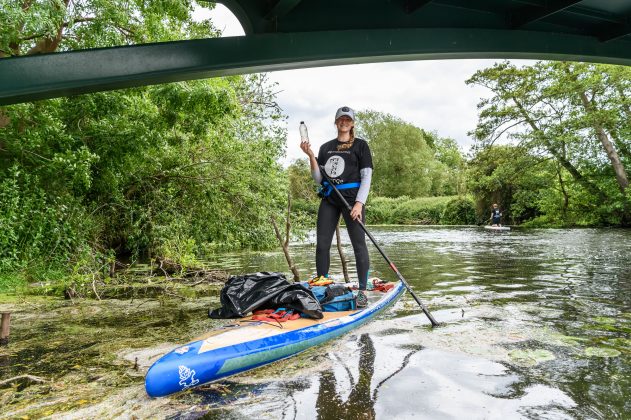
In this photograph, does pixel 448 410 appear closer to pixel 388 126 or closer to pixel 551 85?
pixel 551 85

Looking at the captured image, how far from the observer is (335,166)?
5.00 meters

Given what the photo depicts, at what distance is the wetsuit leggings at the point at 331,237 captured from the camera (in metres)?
4.95

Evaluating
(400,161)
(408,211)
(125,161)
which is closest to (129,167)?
(125,161)

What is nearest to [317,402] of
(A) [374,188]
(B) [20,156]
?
(B) [20,156]

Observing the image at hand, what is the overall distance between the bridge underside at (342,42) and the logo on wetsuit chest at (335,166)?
109 cm

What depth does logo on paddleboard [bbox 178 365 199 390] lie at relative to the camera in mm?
2721

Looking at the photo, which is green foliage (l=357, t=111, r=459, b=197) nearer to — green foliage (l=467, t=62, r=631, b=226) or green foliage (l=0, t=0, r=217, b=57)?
green foliage (l=467, t=62, r=631, b=226)

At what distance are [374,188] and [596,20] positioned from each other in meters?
45.6

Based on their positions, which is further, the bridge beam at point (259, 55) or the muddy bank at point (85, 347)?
the bridge beam at point (259, 55)

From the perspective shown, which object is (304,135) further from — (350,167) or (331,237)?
(331,237)

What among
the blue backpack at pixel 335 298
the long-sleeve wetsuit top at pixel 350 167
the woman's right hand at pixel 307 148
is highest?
the woman's right hand at pixel 307 148

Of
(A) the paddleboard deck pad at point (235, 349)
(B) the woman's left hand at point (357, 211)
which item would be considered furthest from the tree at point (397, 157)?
(A) the paddleboard deck pad at point (235, 349)

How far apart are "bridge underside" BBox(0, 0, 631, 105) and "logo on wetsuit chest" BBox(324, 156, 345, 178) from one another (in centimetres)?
109

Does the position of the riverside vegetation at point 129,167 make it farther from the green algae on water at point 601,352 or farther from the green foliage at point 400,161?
the green foliage at point 400,161
